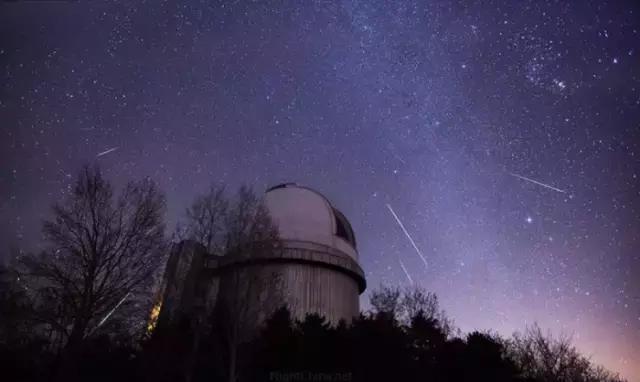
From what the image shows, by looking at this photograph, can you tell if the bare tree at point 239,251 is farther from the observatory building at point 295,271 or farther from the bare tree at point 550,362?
the bare tree at point 550,362

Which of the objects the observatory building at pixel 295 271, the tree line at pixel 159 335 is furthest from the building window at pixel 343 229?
the tree line at pixel 159 335

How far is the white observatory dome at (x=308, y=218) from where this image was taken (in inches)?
1079

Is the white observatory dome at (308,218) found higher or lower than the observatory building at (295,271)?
higher

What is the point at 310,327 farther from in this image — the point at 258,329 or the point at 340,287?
the point at 340,287

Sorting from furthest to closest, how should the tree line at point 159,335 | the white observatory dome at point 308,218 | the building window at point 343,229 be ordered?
the building window at point 343,229 → the white observatory dome at point 308,218 → the tree line at point 159,335

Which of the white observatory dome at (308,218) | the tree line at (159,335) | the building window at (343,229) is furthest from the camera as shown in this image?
the building window at (343,229)

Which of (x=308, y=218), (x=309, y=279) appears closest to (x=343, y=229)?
(x=308, y=218)

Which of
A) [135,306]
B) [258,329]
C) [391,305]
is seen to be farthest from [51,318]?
[391,305]

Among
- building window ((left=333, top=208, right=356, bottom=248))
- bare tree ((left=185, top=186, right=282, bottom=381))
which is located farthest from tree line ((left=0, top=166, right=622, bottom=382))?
building window ((left=333, top=208, right=356, bottom=248))

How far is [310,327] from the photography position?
1831cm

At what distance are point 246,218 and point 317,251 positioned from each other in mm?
7461

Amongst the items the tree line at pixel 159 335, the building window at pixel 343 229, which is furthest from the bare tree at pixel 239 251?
the building window at pixel 343 229

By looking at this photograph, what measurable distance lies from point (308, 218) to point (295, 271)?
4317mm

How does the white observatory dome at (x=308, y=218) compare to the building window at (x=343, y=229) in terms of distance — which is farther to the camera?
the building window at (x=343, y=229)
